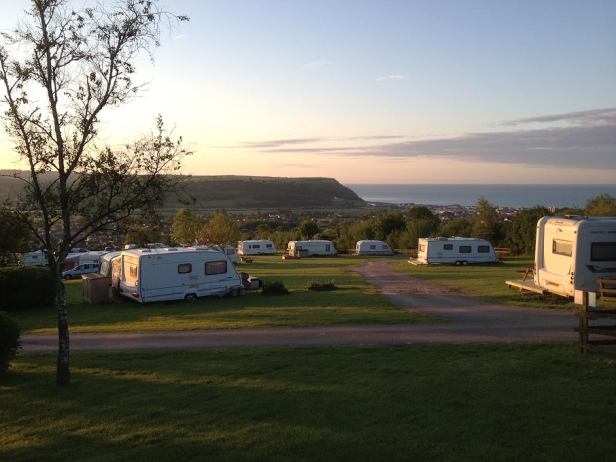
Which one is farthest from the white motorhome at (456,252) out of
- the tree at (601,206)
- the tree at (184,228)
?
the tree at (184,228)

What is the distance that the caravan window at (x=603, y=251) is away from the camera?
47.0ft

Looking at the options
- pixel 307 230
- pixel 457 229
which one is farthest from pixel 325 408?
pixel 307 230

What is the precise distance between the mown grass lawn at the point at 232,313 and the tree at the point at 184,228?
23.3 metres

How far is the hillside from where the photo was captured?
118 m

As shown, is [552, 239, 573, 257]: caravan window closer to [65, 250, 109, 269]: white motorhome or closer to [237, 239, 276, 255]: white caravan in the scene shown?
[65, 250, 109, 269]: white motorhome

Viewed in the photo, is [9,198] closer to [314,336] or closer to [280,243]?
[314,336]

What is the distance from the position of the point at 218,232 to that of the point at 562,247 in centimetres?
3534

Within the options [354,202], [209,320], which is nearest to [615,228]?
[209,320]

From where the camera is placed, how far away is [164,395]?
7273 millimetres

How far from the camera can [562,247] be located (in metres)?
15.2

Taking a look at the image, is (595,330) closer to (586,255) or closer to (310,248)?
(586,255)

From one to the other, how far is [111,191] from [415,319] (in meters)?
8.00

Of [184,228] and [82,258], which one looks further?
[184,228]

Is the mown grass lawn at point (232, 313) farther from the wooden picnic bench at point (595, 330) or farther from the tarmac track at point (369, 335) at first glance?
the wooden picnic bench at point (595, 330)
